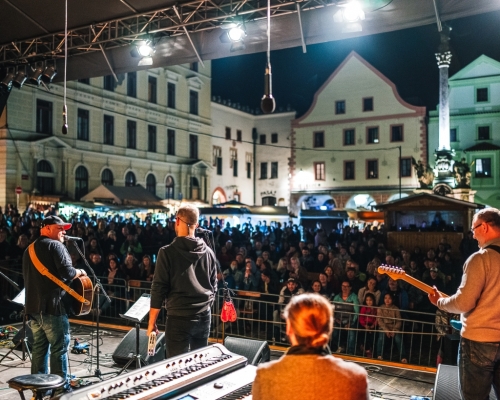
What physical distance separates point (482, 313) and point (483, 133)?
3619 centimetres

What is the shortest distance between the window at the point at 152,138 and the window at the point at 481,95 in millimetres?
22895

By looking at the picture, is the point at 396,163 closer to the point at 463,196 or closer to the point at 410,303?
the point at 463,196

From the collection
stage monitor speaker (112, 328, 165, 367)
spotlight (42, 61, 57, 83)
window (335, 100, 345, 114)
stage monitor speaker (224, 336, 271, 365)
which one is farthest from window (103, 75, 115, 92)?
stage monitor speaker (224, 336, 271, 365)

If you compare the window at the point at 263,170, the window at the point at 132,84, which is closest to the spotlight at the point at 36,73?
the window at the point at 132,84

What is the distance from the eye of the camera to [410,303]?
9.49 metres

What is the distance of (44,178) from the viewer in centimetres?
2780

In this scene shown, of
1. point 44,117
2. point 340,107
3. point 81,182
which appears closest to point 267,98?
point 44,117

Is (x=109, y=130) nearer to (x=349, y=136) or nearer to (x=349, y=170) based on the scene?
(x=349, y=136)

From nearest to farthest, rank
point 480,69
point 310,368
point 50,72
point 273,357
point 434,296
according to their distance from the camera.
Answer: point 310,368 → point 434,296 → point 273,357 → point 50,72 → point 480,69

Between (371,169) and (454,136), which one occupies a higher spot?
(454,136)

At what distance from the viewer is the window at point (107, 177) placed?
1257 inches

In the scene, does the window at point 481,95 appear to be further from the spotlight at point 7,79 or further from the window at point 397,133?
the spotlight at point 7,79

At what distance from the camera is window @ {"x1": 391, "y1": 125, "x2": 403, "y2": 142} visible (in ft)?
127

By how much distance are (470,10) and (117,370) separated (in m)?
8.29
